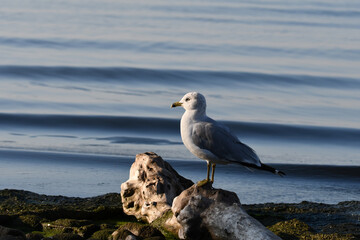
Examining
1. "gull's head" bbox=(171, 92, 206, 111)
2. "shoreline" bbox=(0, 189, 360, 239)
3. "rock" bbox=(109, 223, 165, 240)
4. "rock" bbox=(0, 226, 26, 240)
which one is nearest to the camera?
"rock" bbox=(0, 226, 26, 240)

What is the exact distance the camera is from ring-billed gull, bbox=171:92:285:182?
6.92 metres

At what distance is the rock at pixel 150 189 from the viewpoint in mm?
6850

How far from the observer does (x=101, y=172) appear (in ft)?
34.4

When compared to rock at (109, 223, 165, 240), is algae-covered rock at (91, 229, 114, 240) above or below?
below

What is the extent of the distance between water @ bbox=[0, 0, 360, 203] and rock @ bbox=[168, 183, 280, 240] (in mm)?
2996

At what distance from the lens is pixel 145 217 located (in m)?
6.97

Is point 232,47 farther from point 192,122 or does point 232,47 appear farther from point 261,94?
point 192,122

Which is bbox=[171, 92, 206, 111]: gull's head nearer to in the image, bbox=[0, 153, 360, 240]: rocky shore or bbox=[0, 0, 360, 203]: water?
bbox=[0, 153, 360, 240]: rocky shore


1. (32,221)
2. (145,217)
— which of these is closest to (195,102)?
(145,217)

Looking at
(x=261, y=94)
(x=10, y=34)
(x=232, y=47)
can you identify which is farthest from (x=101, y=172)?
(x=10, y=34)

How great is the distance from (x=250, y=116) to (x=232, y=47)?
8.65 metres

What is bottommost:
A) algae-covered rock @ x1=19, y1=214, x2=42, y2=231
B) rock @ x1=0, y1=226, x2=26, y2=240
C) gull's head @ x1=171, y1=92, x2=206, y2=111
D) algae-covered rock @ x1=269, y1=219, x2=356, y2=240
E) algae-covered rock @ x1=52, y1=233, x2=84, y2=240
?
algae-covered rock @ x1=19, y1=214, x2=42, y2=231

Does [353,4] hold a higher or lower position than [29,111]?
higher

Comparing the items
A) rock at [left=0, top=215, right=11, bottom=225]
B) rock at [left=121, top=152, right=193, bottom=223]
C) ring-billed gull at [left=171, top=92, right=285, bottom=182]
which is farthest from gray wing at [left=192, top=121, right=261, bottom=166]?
rock at [left=0, top=215, right=11, bottom=225]
